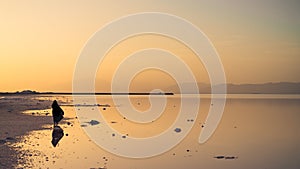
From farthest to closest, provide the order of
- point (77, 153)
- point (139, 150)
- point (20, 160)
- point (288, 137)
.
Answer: point (288, 137), point (139, 150), point (77, 153), point (20, 160)

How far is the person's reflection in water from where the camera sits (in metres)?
18.5

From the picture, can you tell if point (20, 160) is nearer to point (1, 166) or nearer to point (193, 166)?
point (1, 166)

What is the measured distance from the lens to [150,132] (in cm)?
2295

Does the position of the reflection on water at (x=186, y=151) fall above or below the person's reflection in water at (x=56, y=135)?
→ below

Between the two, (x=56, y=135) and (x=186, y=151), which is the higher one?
(x=56, y=135)

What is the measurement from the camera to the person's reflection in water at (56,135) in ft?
60.5

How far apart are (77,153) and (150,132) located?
776cm

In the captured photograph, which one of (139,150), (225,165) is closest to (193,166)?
(225,165)

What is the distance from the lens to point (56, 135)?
2084cm

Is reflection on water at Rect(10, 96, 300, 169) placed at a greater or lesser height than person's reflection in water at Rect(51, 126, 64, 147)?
lesser

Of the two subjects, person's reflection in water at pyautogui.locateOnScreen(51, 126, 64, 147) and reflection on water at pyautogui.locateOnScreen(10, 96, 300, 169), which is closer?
reflection on water at pyautogui.locateOnScreen(10, 96, 300, 169)

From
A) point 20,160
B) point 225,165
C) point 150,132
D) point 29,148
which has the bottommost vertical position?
point 225,165

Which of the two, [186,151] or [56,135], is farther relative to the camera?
[56,135]

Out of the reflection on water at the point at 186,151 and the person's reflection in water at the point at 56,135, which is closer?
the reflection on water at the point at 186,151
